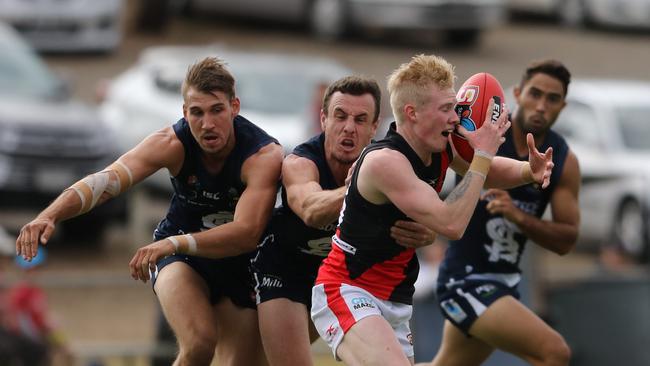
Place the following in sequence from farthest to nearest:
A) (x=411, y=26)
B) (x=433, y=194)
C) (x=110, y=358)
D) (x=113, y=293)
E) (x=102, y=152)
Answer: (x=411, y=26) → (x=102, y=152) → (x=113, y=293) → (x=110, y=358) → (x=433, y=194)

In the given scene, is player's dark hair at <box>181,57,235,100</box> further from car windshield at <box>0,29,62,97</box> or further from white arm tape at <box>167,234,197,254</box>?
car windshield at <box>0,29,62,97</box>

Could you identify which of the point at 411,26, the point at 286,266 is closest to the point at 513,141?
the point at 286,266

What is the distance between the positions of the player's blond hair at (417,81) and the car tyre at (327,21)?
19675 millimetres

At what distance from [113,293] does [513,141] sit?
8.85 m

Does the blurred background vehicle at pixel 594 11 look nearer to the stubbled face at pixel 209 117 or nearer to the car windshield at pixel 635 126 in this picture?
the car windshield at pixel 635 126

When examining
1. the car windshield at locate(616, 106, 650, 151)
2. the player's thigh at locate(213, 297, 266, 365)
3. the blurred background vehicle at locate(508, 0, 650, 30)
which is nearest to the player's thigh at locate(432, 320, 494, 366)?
the player's thigh at locate(213, 297, 266, 365)

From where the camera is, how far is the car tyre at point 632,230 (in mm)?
19656

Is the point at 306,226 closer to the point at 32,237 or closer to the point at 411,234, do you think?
the point at 411,234

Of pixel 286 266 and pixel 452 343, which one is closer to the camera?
pixel 286 266

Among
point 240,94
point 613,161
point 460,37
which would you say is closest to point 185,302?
point 240,94

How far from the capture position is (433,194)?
9031mm

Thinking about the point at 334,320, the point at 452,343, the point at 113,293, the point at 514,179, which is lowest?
the point at 113,293

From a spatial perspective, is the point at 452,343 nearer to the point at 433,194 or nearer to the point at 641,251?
the point at 433,194

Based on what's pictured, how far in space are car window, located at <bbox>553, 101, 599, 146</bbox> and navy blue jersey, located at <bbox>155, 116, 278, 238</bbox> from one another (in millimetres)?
10775
